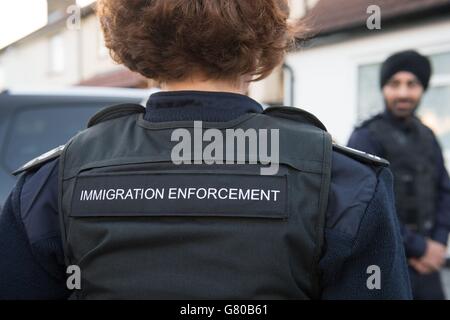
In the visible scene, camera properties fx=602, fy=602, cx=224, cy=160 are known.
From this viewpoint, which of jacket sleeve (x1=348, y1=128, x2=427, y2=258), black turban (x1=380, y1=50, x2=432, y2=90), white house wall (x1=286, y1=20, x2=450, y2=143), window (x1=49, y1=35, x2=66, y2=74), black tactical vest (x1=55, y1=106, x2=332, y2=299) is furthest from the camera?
window (x1=49, y1=35, x2=66, y2=74)

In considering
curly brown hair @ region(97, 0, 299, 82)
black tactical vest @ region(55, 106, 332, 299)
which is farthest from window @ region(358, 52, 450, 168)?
black tactical vest @ region(55, 106, 332, 299)

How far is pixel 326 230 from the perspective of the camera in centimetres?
123

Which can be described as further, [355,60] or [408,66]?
[355,60]

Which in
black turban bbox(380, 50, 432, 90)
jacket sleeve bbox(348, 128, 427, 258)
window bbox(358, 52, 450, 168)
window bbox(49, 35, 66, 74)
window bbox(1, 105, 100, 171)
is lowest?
jacket sleeve bbox(348, 128, 427, 258)

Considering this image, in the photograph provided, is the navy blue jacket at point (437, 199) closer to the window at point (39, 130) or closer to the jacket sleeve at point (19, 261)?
the window at point (39, 130)

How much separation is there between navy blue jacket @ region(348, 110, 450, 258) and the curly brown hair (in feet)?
5.74

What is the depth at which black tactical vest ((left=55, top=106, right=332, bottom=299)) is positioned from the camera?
47.8 inches

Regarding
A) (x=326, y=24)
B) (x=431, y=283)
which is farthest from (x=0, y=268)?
(x=326, y=24)

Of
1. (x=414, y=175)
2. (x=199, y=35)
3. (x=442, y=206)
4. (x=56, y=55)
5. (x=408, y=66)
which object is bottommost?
(x=442, y=206)

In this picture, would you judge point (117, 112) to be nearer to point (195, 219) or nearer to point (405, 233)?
point (195, 219)

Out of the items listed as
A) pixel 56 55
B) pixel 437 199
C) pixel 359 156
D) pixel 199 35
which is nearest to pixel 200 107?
pixel 199 35

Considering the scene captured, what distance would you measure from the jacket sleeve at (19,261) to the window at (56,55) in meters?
21.1

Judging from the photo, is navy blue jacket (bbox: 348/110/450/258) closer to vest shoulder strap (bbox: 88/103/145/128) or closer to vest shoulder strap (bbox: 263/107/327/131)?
vest shoulder strap (bbox: 263/107/327/131)

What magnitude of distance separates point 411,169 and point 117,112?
209cm
